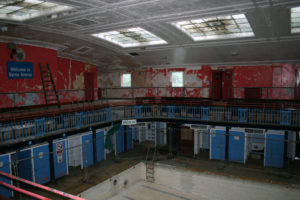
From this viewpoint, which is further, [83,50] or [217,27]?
[83,50]

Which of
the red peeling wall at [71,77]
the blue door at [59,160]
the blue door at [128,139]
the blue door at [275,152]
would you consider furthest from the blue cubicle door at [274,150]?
the red peeling wall at [71,77]

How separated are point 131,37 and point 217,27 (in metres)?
4.75

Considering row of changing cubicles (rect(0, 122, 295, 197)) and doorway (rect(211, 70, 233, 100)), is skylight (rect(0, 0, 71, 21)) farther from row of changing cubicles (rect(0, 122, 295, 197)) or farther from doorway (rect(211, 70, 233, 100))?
doorway (rect(211, 70, 233, 100))

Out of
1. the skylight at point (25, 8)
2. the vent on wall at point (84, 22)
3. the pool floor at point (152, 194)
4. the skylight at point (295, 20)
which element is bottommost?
the pool floor at point (152, 194)

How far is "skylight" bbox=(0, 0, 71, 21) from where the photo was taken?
25.8 feet

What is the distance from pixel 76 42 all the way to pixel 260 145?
12509 millimetres

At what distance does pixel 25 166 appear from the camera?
1017 cm

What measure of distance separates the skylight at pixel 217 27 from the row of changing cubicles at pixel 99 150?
15.9 ft

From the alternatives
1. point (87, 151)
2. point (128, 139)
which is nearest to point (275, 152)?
point (128, 139)

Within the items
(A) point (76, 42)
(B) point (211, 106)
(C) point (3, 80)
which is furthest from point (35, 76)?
(B) point (211, 106)

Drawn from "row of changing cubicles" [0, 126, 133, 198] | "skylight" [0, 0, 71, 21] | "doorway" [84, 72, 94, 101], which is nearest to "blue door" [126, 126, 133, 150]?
"row of changing cubicles" [0, 126, 133, 198]

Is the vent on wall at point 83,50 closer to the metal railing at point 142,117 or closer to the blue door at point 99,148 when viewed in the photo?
the metal railing at point 142,117

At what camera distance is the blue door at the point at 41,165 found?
33.9ft

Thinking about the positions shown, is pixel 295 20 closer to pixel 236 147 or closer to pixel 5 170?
pixel 236 147
